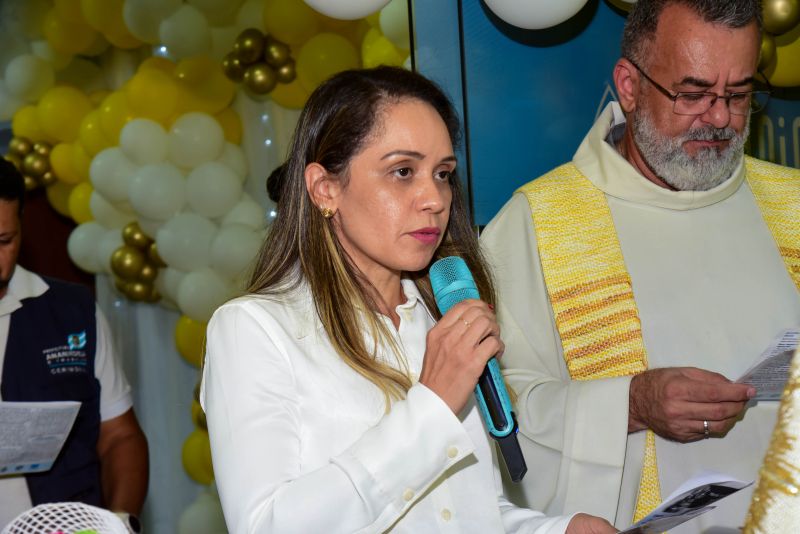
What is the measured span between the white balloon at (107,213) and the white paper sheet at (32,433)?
5.77ft

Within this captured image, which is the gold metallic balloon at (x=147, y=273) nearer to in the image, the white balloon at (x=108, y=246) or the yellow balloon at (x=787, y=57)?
the white balloon at (x=108, y=246)

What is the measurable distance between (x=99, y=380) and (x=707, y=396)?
194cm

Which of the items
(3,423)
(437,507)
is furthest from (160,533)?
(437,507)

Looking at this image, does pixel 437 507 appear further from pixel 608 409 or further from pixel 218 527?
pixel 218 527

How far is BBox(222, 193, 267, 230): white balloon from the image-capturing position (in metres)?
4.13

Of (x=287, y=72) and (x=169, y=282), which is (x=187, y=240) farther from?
(x=287, y=72)

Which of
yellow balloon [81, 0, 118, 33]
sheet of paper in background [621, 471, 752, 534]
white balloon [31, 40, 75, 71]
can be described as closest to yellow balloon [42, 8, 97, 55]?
white balloon [31, 40, 75, 71]

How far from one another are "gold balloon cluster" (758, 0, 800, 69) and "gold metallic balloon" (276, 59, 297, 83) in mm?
1757

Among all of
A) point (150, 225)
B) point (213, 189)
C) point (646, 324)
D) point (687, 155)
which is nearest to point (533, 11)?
point (687, 155)

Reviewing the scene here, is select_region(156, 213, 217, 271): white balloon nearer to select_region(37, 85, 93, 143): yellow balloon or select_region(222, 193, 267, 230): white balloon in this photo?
select_region(222, 193, 267, 230): white balloon

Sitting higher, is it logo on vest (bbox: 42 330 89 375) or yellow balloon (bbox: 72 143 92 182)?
yellow balloon (bbox: 72 143 92 182)

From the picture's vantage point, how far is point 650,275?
8.45 ft

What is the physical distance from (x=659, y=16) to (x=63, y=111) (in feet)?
9.71

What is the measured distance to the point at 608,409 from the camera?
2.29 m
